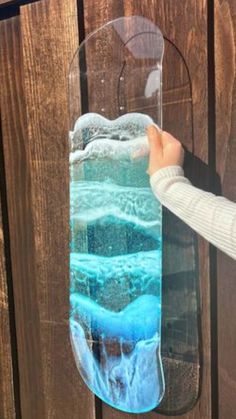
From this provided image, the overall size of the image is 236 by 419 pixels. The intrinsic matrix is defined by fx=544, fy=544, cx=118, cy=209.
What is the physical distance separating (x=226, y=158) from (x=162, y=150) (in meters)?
0.13

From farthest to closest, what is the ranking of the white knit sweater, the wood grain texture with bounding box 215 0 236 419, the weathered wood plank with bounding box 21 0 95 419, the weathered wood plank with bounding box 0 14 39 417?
the weathered wood plank with bounding box 0 14 39 417
the weathered wood plank with bounding box 21 0 95 419
the wood grain texture with bounding box 215 0 236 419
the white knit sweater

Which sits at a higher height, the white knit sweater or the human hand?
the human hand

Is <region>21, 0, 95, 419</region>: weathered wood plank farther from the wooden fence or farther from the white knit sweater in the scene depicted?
the white knit sweater

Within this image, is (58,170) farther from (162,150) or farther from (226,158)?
(226,158)

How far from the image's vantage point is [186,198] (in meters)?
1.03

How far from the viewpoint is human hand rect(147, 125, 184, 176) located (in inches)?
43.9

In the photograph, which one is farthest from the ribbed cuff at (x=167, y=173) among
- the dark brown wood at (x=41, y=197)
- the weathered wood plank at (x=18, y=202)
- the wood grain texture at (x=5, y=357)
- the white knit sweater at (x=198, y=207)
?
the wood grain texture at (x=5, y=357)

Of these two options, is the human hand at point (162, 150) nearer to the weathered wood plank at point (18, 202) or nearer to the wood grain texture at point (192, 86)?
the wood grain texture at point (192, 86)

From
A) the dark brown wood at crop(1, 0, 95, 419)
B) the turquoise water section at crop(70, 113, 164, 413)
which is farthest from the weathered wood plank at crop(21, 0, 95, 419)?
the turquoise water section at crop(70, 113, 164, 413)

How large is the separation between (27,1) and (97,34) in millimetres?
270

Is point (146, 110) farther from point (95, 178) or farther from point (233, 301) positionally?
point (233, 301)

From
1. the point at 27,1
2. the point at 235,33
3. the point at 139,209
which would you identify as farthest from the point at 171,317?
the point at 27,1

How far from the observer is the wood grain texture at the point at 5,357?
5.12 ft

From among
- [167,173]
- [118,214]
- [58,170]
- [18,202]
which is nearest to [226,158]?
[167,173]
